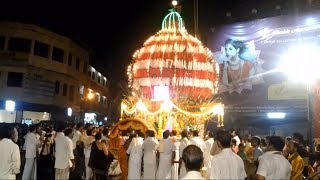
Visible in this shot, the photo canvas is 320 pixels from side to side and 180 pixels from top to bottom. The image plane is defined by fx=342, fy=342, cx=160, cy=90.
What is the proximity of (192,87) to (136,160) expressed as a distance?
7.45 metres

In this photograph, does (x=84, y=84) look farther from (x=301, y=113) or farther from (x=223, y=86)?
(x=301, y=113)

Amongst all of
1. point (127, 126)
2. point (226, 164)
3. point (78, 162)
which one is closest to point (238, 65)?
→ point (127, 126)

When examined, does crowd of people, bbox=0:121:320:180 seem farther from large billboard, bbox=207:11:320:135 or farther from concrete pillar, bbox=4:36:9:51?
concrete pillar, bbox=4:36:9:51

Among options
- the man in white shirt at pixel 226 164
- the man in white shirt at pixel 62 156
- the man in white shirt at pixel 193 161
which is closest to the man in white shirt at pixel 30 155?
the man in white shirt at pixel 62 156

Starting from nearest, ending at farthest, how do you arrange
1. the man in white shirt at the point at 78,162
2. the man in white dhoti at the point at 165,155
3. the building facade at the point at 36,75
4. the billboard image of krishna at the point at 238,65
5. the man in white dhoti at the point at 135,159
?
the man in white dhoti at the point at 135,159 → the man in white dhoti at the point at 165,155 → the man in white shirt at the point at 78,162 → the billboard image of krishna at the point at 238,65 → the building facade at the point at 36,75

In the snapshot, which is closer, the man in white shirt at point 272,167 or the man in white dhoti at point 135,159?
the man in white shirt at point 272,167

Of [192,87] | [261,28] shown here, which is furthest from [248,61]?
[192,87]

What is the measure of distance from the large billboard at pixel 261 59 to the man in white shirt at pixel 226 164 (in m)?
16.4

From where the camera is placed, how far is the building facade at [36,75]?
31141 mm

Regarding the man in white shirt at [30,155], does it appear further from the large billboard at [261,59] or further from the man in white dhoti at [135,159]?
the large billboard at [261,59]

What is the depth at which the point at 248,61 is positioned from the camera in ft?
76.7

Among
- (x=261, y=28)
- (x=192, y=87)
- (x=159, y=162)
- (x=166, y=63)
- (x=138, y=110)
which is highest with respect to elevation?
(x=261, y=28)

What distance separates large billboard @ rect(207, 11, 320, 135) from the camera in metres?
20.7

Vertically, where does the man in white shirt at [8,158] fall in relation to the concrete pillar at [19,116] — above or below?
below
